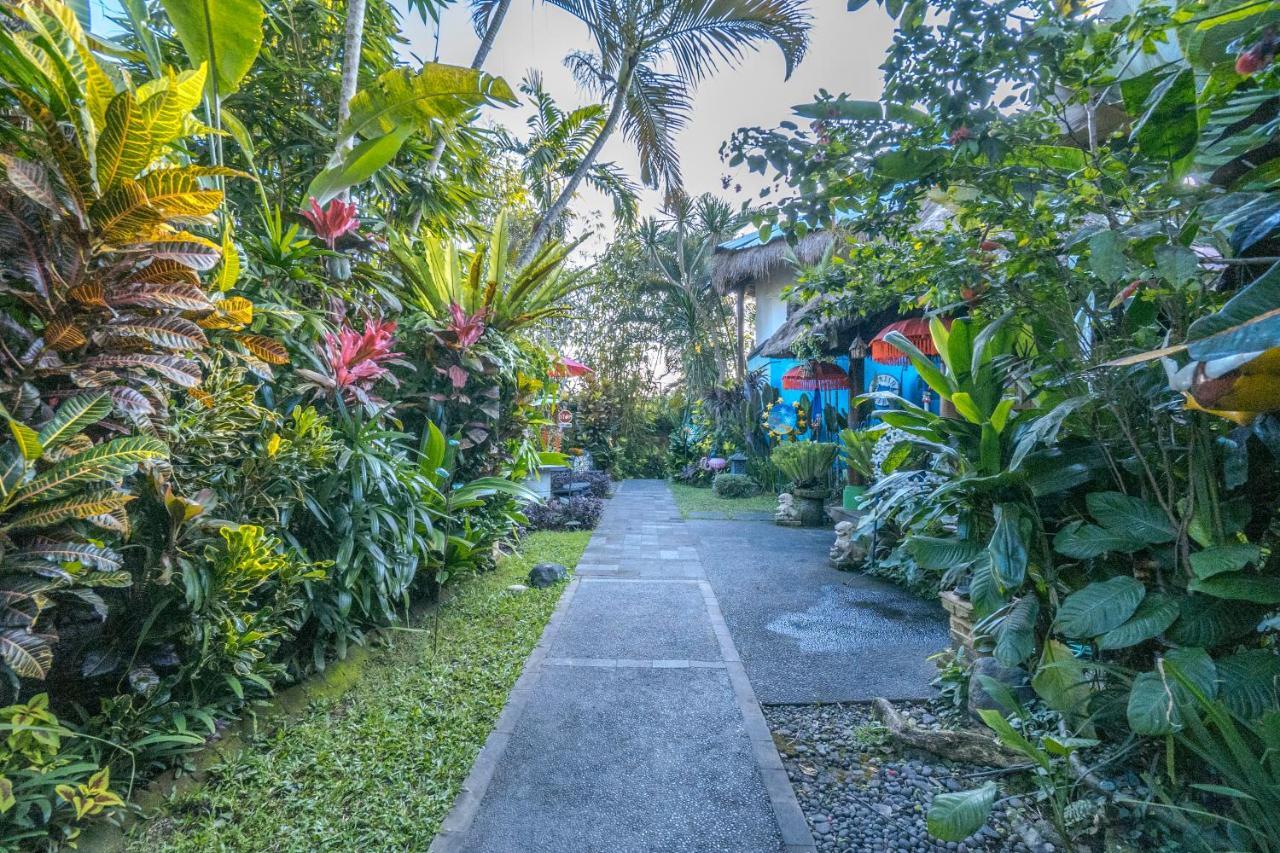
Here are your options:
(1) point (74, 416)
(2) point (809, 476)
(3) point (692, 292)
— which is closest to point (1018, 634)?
(1) point (74, 416)

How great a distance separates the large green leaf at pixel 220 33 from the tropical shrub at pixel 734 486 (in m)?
8.83

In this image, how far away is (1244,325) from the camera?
1.10m

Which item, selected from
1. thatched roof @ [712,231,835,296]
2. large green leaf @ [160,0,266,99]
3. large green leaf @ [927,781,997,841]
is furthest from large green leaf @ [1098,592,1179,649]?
thatched roof @ [712,231,835,296]

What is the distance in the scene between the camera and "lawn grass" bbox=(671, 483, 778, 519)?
29.9 feet

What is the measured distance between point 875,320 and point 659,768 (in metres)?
6.38

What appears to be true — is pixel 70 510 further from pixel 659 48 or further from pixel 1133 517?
pixel 659 48

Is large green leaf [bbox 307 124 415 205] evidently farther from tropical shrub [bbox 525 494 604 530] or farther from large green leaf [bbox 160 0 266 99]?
tropical shrub [bbox 525 494 604 530]

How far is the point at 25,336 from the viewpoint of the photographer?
5.68 feet

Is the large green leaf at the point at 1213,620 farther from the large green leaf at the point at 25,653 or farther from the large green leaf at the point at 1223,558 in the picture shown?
the large green leaf at the point at 25,653

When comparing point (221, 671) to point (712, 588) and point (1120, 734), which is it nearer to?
point (1120, 734)

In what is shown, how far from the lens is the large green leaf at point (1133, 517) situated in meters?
1.86

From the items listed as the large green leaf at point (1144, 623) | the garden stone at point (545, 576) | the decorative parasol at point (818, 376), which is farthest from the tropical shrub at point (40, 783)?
the decorative parasol at point (818, 376)

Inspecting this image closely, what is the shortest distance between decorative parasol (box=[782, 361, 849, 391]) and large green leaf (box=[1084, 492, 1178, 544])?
6.58 meters

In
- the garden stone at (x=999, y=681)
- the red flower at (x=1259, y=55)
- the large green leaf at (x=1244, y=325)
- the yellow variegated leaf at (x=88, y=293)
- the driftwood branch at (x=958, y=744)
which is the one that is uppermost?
the red flower at (x=1259, y=55)
